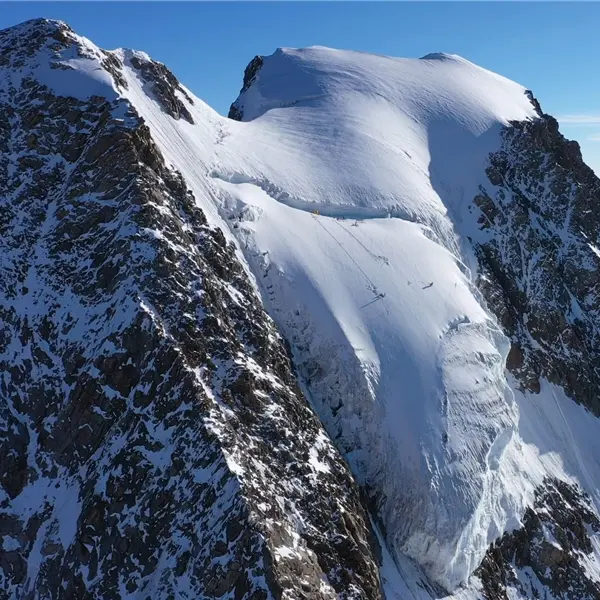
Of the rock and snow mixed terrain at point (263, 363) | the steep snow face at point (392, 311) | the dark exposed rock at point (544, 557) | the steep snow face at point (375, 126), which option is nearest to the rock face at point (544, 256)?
the rock and snow mixed terrain at point (263, 363)

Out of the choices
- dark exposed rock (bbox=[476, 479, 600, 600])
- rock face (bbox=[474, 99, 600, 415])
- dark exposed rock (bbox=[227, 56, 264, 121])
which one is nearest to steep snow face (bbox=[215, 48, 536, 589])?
dark exposed rock (bbox=[476, 479, 600, 600])

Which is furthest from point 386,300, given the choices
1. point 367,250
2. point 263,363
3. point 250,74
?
point 250,74

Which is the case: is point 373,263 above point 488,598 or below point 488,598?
above

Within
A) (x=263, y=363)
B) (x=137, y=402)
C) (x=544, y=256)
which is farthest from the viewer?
(x=544, y=256)

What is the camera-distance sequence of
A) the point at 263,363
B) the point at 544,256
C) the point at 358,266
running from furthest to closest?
1. the point at 544,256
2. the point at 358,266
3. the point at 263,363

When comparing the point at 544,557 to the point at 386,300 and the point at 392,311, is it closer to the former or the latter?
the point at 392,311

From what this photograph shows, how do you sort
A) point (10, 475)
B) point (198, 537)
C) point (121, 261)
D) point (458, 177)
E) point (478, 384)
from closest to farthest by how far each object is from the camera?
point (198, 537)
point (10, 475)
point (121, 261)
point (478, 384)
point (458, 177)

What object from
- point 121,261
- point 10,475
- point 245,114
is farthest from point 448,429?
point 245,114

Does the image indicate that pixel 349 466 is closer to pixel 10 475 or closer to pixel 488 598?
pixel 488 598

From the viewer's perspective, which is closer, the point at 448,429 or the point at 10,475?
the point at 10,475
